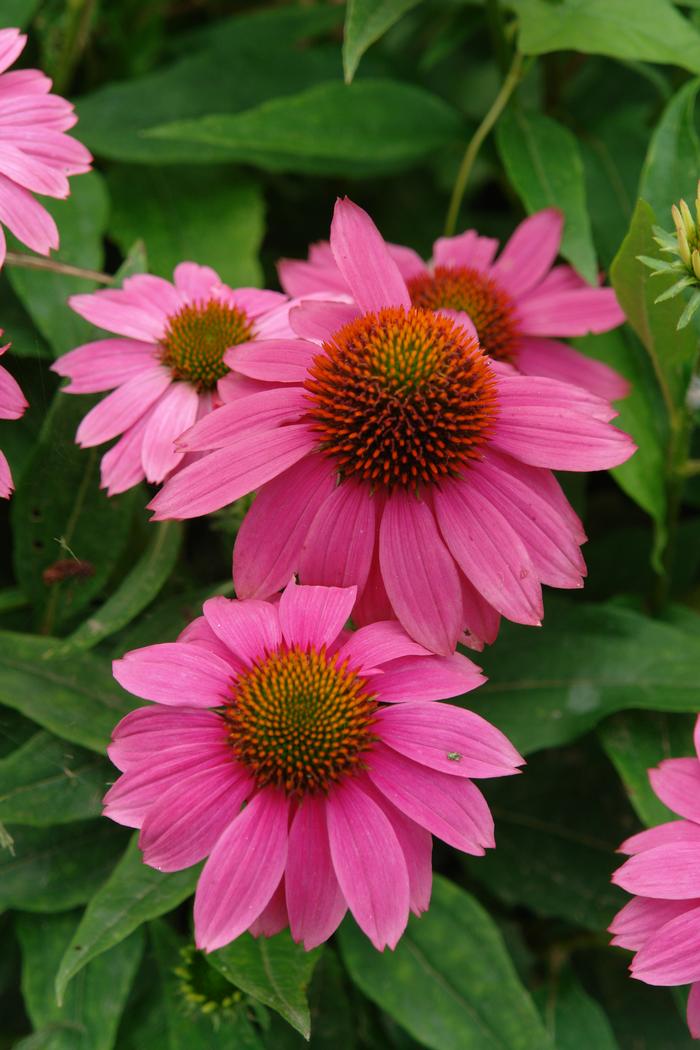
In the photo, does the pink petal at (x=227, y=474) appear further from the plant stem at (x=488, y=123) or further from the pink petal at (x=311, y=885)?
the plant stem at (x=488, y=123)

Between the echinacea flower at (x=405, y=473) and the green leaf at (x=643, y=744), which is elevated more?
the echinacea flower at (x=405, y=473)

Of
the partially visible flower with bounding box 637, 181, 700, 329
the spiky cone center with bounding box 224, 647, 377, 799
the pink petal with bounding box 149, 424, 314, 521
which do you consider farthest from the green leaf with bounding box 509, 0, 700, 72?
the spiky cone center with bounding box 224, 647, 377, 799

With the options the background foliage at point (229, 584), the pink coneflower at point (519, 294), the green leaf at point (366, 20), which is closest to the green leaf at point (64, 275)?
the background foliage at point (229, 584)

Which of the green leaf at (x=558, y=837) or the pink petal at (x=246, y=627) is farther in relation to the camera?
the green leaf at (x=558, y=837)

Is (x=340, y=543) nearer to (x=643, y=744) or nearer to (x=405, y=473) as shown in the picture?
(x=405, y=473)

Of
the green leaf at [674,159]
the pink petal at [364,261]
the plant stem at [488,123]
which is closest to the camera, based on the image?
the pink petal at [364,261]

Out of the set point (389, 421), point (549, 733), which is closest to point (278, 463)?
point (389, 421)
